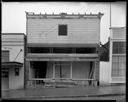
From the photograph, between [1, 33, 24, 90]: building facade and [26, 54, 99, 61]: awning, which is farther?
[26, 54, 99, 61]: awning

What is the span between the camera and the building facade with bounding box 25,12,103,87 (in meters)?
11.2

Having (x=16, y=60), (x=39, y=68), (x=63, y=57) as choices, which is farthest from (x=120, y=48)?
(x=39, y=68)

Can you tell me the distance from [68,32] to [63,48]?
35.7 inches

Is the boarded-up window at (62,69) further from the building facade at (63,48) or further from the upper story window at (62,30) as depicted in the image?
the upper story window at (62,30)

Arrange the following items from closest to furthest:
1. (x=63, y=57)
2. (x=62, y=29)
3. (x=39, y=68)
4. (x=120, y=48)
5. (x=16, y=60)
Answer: (x=120, y=48) → (x=16, y=60) → (x=63, y=57) → (x=62, y=29) → (x=39, y=68)

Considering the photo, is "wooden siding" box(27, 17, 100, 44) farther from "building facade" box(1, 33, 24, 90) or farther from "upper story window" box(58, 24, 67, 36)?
"building facade" box(1, 33, 24, 90)

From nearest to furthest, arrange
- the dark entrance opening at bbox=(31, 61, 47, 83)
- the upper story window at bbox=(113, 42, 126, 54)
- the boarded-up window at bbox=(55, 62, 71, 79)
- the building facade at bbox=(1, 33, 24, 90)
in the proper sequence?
the upper story window at bbox=(113, 42, 126, 54) < the building facade at bbox=(1, 33, 24, 90) < the dark entrance opening at bbox=(31, 61, 47, 83) < the boarded-up window at bbox=(55, 62, 71, 79)

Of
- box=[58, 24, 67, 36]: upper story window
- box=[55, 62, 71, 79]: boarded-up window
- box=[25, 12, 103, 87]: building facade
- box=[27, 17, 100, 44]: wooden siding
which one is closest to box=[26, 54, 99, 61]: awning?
box=[25, 12, 103, 87]: building facade

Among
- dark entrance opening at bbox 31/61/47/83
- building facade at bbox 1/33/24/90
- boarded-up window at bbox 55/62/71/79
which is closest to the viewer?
building facade at bbox 1/33/24/90

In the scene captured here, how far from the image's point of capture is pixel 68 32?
37.6 ft

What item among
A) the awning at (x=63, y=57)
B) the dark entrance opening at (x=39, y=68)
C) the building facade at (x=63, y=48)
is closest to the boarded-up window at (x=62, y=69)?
the building facade at (x=63, y=48)

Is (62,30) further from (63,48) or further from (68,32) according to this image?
(63,48)

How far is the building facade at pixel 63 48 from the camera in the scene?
36.8 ft

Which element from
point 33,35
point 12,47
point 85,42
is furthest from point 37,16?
point 85,42
